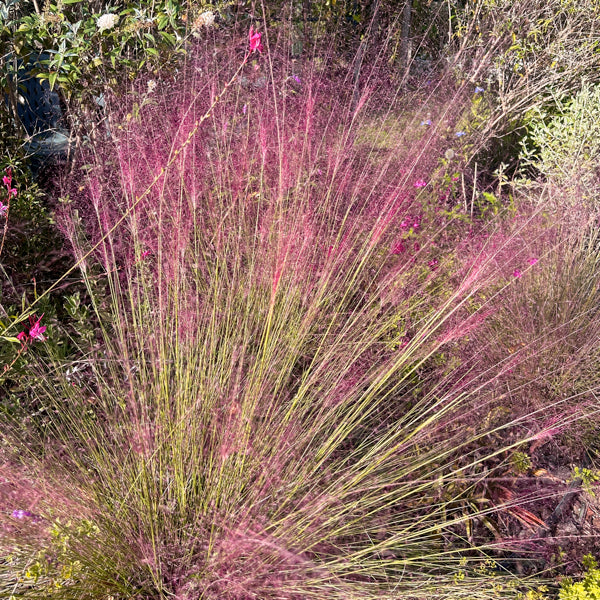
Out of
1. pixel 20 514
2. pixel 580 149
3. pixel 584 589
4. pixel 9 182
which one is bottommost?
pixel 584 589

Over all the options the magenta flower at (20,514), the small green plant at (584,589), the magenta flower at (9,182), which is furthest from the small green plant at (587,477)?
the magenta flower at (9,182)

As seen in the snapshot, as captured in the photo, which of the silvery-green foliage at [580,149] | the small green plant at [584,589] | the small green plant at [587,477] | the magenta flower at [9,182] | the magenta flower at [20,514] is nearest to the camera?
the magenta flower at [20,514]

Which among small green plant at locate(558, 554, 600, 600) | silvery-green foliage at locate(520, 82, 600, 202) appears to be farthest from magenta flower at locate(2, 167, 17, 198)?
silvery-green foliage at locate(520, 82, 600, 202)

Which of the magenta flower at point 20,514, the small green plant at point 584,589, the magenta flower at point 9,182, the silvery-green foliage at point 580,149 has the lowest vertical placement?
the small green plant at point 584,589

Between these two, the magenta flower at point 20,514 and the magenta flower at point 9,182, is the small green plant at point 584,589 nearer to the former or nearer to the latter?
the magenta flower at point 20,514

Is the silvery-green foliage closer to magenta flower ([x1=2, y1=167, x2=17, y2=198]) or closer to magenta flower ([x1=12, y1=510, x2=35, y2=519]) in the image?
magenta flower ([x1=2, y1=167, x2=17, y2=198])

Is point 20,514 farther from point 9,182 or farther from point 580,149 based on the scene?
point 580,149

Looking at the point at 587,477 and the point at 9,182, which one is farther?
the point at 587,477

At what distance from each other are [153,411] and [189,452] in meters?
0.24

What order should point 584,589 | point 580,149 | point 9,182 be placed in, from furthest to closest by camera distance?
point 580,149 < point 584,589 < point 9,182

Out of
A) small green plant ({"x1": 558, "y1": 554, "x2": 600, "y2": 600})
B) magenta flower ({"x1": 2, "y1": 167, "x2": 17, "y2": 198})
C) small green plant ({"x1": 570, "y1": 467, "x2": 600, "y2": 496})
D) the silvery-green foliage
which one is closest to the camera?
magenta flower ({"x1": 2, "y1": 167, "x2": 17, "y2": 198})

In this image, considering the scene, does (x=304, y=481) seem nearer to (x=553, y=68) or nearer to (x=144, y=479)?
(x=144, y=479)

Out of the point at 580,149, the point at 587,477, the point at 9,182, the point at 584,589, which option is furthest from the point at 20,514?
the point at 580,149

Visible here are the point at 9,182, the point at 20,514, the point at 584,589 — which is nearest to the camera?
the point at 20,514
